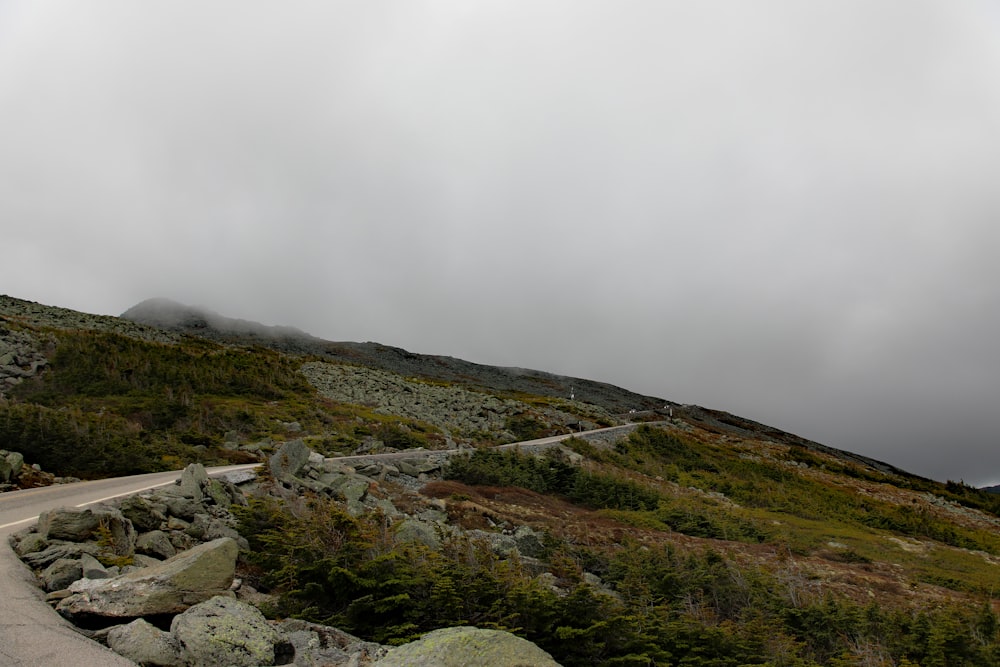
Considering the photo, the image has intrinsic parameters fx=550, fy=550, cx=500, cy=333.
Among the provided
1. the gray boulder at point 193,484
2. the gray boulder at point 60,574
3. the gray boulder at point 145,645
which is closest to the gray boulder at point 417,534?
the gray boulder at point 193,484

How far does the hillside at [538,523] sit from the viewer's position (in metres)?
9.27

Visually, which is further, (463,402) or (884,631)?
(463,402)

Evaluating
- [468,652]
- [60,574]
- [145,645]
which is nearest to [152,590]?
[145,645]

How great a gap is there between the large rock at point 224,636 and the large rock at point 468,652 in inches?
59.9

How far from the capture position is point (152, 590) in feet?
24.2

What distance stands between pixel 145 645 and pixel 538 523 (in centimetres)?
1528

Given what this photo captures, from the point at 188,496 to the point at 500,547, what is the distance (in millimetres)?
8224

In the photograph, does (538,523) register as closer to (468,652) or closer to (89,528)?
(89,528)

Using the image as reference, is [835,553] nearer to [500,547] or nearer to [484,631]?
[500,547]

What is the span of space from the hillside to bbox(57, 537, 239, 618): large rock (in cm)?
141

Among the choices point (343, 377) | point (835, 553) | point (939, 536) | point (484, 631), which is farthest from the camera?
point (343, 377)

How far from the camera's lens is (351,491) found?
58.2 feet

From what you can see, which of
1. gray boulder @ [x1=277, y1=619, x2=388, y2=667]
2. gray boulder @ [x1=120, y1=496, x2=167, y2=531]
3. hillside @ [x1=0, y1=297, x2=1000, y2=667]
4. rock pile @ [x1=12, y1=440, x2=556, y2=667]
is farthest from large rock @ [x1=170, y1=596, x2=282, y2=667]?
gray boulder @ [x1=120, y1=496, x2=167, y2=531]

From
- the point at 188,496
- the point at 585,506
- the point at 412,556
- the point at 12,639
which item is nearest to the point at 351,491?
the point at 188,496
